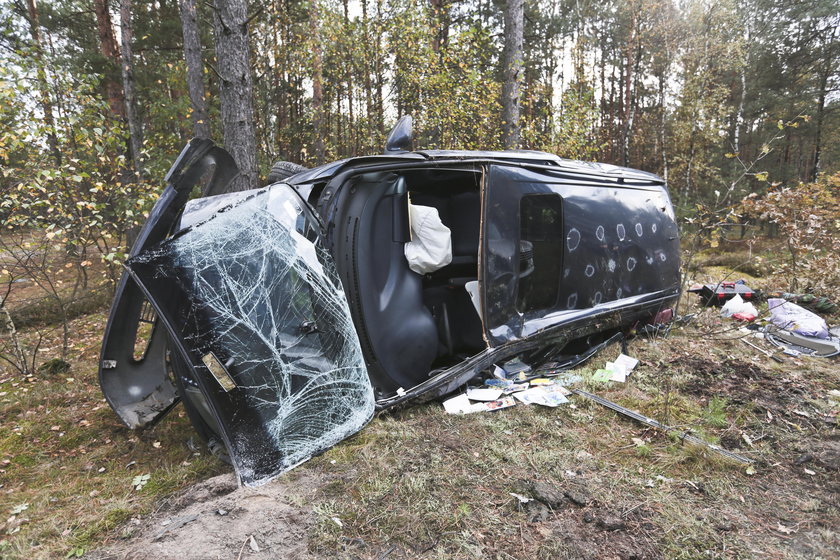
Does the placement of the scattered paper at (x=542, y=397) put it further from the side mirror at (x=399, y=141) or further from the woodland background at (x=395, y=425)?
the side mirror at (x=399, y=141)

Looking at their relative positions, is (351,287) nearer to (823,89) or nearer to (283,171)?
(283,171)

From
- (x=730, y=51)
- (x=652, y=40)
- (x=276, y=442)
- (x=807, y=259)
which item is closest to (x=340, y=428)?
(x=276, y=442)

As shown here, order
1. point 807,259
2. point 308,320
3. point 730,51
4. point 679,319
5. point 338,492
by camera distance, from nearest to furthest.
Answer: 1. point 338,492
2. point 308,320
3. point 679,319
4. point 807,259
5. point 730,51

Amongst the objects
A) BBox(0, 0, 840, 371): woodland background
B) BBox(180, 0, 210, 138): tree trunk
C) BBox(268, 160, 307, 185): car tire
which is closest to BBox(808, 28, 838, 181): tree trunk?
BBox(0, 0, 840, 371): woodland background

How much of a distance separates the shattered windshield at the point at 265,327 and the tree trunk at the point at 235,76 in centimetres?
283

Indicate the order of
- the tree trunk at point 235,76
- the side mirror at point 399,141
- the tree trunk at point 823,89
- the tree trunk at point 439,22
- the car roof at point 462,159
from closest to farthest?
the car roof at point 462,159
the side mirror at point 399,141
the tree trunk at point 235,76
the tree trunk at point 439,22
the tree trunk at point 823,89

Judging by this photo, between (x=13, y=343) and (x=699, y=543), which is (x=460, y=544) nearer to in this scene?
(x=699, y=543)

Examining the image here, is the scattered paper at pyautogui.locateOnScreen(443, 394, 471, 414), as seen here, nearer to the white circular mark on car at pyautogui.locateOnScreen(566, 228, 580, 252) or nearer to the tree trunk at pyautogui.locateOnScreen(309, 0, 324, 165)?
the white circular mark on car at pyautogui.locateOnScreen(566, 228, 580, 252)

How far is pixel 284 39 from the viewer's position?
1063cm

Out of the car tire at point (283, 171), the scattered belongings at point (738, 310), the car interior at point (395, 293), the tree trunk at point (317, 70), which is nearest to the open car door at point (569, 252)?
the car interior at point (395, 293)

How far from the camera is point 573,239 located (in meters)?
3.42

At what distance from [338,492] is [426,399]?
0.94 metres

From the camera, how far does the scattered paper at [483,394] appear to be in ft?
9.70

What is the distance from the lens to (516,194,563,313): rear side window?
3.16 metres
